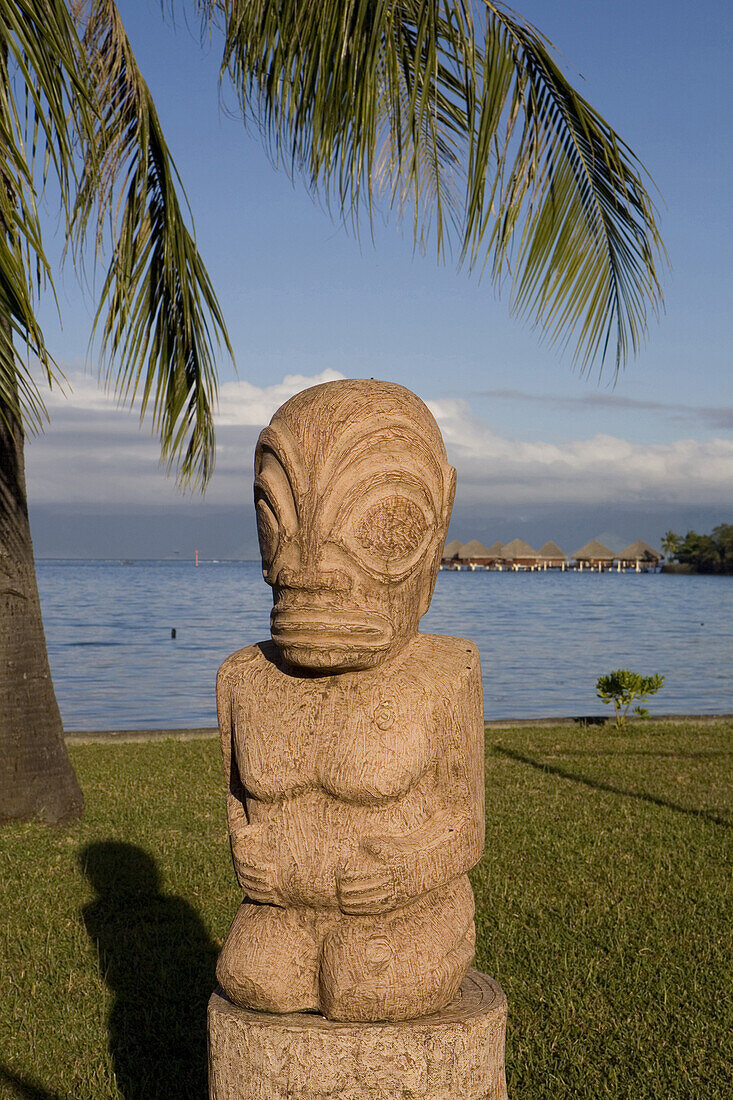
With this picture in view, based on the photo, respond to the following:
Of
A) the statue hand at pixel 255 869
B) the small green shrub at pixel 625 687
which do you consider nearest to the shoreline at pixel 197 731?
the small green shrub at pixel 625 687

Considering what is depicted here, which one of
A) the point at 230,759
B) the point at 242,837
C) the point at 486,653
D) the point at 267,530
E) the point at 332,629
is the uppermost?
the point at 267,530

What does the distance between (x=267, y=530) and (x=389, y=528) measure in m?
0.33

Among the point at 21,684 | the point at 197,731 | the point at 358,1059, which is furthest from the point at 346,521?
the point at 197,731

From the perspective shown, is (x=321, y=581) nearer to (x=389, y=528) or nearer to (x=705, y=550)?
(x=389, y=528)

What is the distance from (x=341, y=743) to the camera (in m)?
2.44

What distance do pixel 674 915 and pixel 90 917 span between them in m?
3.07

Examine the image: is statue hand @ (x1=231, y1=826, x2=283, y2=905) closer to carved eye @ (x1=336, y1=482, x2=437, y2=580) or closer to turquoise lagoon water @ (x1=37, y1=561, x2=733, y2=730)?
carved eye @ (x1=336, y1=482, x2=437, y2=580)

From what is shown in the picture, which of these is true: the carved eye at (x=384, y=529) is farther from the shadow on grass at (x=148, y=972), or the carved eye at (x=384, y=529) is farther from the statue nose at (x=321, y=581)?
the shadow on grass at (x=148, y=972)

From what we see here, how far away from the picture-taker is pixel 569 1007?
164 inches

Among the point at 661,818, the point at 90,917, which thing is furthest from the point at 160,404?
the point at 661,818

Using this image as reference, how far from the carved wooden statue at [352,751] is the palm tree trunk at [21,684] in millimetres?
4332

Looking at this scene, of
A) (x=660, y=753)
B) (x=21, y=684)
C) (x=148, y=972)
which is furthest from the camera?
(x=660, y=753)

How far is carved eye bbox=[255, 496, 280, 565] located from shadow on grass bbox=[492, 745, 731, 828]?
5.42 metres

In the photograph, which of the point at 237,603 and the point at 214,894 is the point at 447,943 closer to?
the point at 214,894
